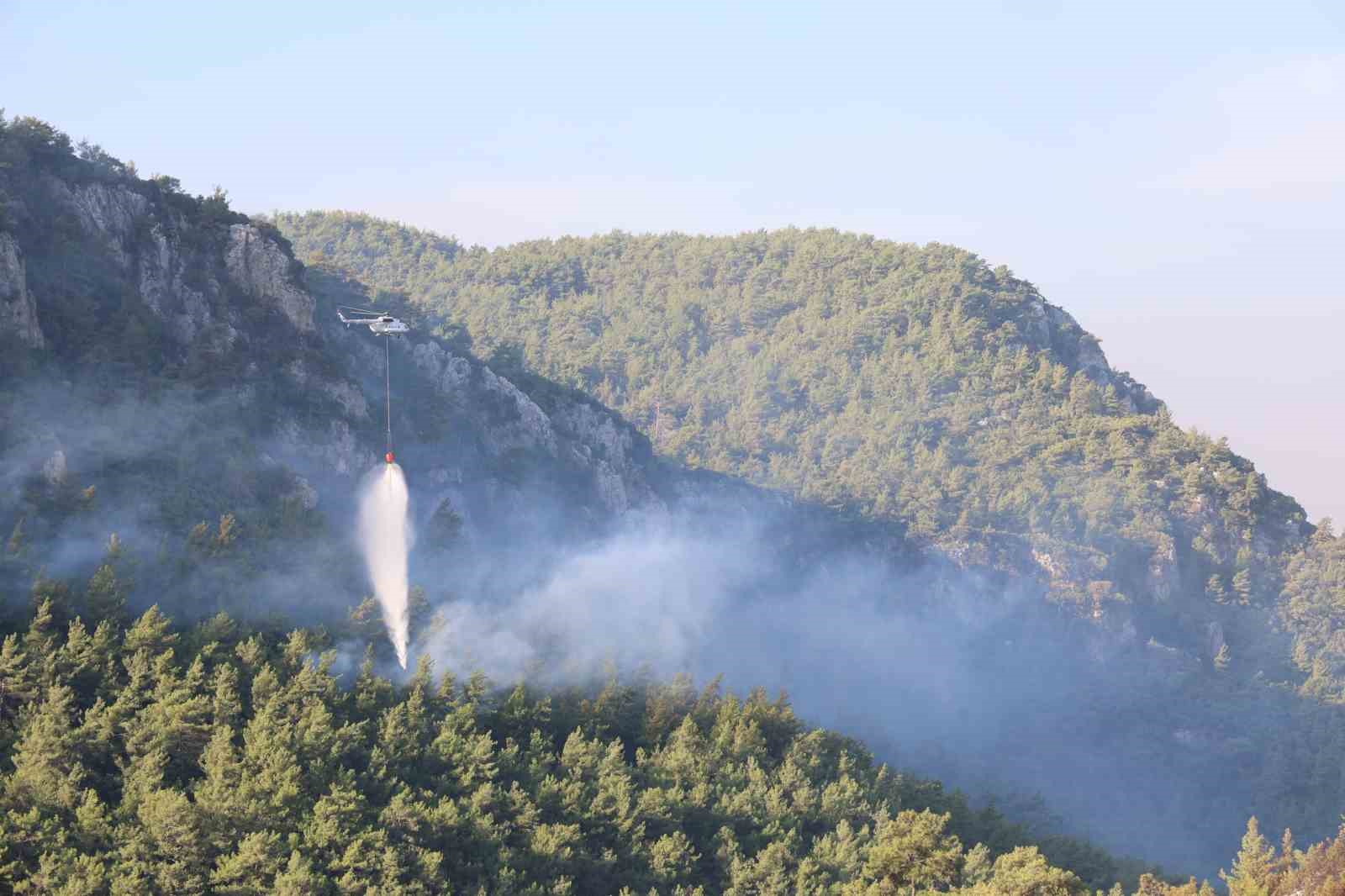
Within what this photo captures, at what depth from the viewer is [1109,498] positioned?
15462cm

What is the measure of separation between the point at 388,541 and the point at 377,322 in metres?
11.7

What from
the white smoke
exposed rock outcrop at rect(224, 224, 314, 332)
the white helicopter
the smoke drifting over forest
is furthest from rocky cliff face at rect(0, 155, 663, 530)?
the smoke drifting over forest

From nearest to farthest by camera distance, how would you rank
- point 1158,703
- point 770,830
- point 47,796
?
point 47,796 → point 770,830 → point 1158,703

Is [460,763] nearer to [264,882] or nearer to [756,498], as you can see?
[264,882]

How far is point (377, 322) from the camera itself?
305 ft

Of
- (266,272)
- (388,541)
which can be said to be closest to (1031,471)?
(388,541)

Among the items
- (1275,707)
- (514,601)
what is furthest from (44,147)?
(1275,707)

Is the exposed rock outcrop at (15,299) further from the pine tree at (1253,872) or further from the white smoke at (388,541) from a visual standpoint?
the pine tree at (1253,872)

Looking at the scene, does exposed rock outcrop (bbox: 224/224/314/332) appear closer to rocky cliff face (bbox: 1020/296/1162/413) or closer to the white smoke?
the white smoke

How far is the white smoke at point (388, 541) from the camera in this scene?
80.0 metres

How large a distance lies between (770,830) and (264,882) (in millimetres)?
20862

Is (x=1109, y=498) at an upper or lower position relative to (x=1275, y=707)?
upper

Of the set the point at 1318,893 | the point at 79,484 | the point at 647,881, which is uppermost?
the point at 79,484

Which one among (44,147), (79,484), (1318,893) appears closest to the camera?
(1318,893)
